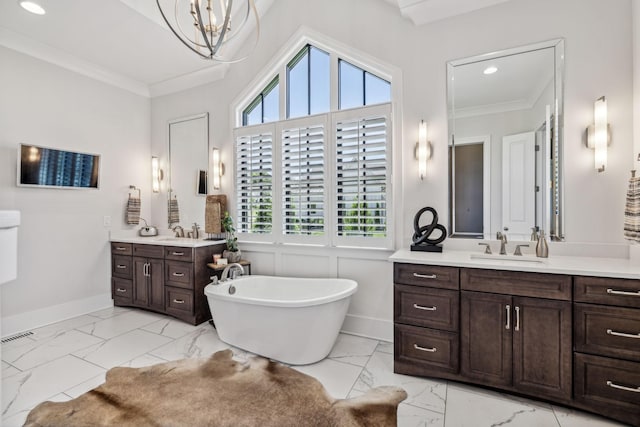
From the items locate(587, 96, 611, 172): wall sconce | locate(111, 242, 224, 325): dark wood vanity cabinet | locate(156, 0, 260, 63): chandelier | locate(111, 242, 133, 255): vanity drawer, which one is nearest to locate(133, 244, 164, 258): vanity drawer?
locate(111, 242, 224, 325): dark wood vanity cabinet

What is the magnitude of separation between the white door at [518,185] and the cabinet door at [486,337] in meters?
0.80

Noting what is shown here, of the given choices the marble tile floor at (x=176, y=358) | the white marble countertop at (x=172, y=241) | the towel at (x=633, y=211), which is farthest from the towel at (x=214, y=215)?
the towel at (x=633, y=211)

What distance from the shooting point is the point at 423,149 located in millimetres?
2830

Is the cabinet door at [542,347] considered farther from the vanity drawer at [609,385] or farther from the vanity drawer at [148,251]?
the vanity drawer at [148,251]

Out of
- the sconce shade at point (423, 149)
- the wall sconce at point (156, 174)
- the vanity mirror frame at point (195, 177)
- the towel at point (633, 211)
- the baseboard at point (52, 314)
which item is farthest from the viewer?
the wall sconce at point (156, 174)

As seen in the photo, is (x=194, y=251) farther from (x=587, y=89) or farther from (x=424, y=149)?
(x=587, y=89)

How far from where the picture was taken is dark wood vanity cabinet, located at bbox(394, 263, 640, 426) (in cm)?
179

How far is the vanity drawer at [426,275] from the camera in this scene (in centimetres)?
221

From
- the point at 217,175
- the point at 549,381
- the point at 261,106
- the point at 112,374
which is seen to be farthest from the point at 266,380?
the point at 261,106

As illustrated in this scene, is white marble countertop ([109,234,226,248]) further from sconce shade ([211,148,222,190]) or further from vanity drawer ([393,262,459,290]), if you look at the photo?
vanity drawer ([393,262,459,290])

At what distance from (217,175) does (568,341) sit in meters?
3.84

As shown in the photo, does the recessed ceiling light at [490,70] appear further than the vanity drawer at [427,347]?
Yes

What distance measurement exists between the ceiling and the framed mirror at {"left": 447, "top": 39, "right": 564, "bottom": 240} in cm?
59

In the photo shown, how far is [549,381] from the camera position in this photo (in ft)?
6.36
